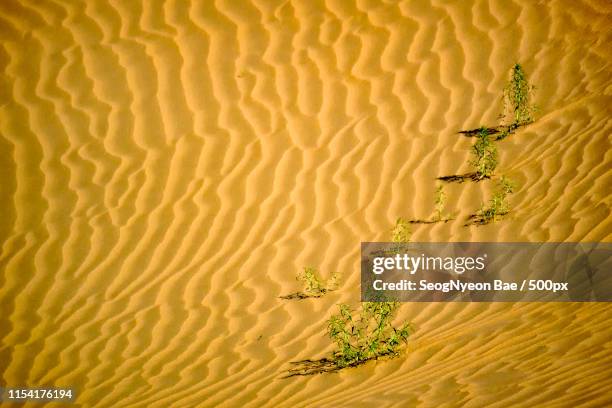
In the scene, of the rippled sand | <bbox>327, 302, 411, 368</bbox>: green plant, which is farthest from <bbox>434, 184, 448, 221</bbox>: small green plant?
<bbox>327, 302, 411, 368</bbox>: green plant

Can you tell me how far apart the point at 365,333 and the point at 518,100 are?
294 centimetres

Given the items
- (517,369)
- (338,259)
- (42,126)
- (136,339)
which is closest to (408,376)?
(517,369)

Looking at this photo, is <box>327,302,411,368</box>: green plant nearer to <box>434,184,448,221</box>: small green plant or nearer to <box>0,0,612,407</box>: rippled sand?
<box>0,0,612,407</box>: rippled sand

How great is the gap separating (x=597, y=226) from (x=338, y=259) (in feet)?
7.27

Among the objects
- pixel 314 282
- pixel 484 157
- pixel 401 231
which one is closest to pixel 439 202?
pixel 401 231

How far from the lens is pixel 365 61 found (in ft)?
17.6

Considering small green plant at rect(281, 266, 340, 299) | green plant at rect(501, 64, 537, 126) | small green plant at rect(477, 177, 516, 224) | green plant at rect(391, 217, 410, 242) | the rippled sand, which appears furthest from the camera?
green plant at rect(501, 64, 537, 126)

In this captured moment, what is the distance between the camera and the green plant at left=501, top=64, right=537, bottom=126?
5.11m

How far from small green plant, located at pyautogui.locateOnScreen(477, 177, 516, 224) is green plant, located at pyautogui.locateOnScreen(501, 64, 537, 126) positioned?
71 centimetres

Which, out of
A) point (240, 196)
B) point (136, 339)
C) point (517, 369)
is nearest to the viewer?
point (517, 369)

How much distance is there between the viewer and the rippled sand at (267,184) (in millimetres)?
3615

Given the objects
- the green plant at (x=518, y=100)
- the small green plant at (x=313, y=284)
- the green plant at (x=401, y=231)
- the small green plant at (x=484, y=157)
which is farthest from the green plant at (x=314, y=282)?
the green plant at (x=518, y=100)

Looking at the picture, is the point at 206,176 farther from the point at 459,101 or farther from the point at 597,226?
the point at 597,226

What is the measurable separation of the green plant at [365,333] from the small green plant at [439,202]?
0.97m
